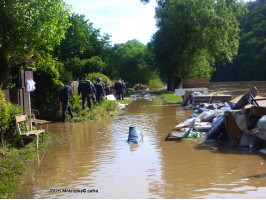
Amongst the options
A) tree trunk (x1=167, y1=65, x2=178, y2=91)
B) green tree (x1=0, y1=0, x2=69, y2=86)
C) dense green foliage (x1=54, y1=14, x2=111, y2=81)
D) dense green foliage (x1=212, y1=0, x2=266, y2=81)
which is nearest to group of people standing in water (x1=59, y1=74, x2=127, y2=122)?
green tree (x1=0, y1=0, x2=69, y2=86)

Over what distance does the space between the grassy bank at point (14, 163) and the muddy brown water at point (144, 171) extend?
0.19 meters

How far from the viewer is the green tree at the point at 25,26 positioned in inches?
505

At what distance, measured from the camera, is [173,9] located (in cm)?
4094

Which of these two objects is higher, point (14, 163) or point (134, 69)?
point (134, 69)

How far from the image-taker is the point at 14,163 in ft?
25.4

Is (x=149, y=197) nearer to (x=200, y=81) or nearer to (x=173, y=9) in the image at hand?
(x=200, y=81)

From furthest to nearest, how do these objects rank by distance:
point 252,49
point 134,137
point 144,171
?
1. point 252,49
2. point 134,137
3. point 144,171

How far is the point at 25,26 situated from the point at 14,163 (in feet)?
22.2

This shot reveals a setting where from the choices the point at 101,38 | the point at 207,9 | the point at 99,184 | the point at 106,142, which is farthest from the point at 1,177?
the point at 101,38

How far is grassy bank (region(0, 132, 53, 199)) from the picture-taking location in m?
6.17

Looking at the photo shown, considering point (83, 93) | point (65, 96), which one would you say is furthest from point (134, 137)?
point (83, 93)

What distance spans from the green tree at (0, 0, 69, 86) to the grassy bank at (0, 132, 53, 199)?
4.13 m

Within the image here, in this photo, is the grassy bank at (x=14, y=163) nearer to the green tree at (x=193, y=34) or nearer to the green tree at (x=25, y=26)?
the green tree at (x=25, y=26)

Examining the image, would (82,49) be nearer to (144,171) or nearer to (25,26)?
(25,26)
